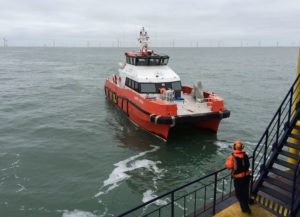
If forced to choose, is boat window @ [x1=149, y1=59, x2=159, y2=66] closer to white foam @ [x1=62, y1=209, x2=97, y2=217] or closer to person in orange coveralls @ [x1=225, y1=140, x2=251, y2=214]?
white foam @ [x1=62, y1=209, x2=97, y2=217]

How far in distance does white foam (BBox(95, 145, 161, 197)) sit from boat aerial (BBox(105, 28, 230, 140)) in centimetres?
204

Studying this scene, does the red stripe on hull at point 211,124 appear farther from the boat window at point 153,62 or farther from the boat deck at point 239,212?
the boat deck at point 239,212

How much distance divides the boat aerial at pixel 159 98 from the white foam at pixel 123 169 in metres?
2.04

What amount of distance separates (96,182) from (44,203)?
2101 millimetres

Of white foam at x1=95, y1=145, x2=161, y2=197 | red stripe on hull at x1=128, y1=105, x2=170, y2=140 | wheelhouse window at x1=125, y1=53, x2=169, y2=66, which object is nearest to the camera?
white foam at x1=95, y1=145, x2=161, y2=197

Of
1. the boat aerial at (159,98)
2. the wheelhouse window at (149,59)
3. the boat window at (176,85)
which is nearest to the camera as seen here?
the boat aerial at (159,98)

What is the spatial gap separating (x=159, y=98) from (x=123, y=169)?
5.54 meters

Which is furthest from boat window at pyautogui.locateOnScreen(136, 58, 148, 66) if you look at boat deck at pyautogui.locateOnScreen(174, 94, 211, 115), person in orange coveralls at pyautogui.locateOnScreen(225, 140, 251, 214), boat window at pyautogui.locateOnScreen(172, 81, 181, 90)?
person in orange coveralls at pyautogui.locateOnScreen(225, 140, 251, 214)

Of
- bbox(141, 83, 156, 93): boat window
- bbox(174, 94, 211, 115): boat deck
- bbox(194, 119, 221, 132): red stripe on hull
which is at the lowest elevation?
bbox(194, 119, 221, 132): red stripe on hull

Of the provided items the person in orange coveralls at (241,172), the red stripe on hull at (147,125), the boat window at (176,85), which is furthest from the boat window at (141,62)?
the person in orange coveralls at (241,172)

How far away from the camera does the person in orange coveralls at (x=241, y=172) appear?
545cm

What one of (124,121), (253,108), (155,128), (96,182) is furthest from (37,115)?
(253,108)

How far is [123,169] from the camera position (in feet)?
39.6

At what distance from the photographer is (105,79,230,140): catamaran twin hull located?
1382 centimetres
